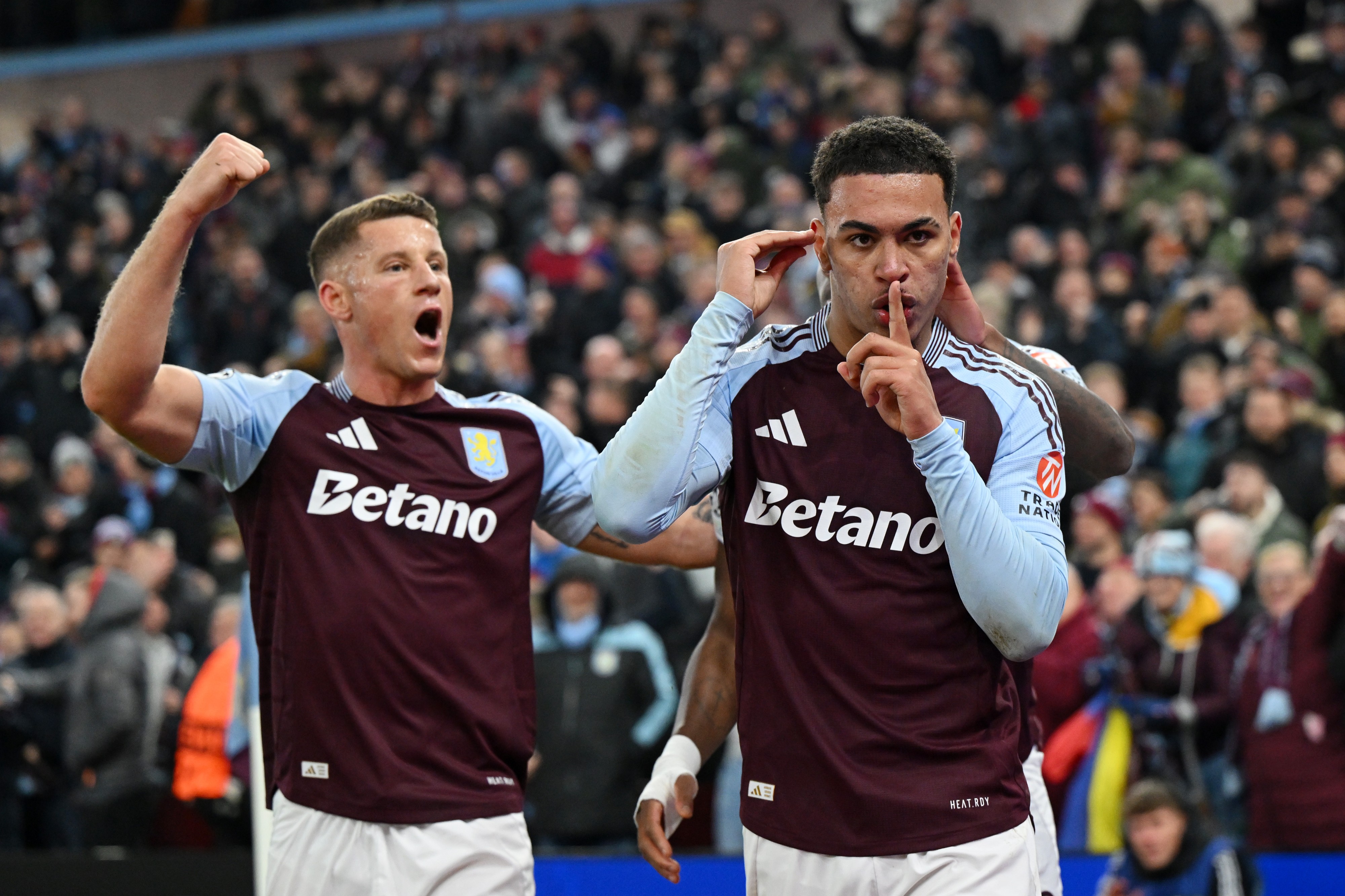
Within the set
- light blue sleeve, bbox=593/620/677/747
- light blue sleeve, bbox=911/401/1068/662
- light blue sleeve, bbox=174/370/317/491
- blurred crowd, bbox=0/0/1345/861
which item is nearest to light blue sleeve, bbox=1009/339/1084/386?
light blue sleeve, bbox=911/401/1068/662

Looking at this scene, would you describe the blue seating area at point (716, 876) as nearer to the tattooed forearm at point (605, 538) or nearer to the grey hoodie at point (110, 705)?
the tattooed forearm at point (605, 538)

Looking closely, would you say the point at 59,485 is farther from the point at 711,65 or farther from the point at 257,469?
the point at 257,469

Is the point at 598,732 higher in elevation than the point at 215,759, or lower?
higher

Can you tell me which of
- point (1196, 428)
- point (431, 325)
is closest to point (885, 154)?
point (431, 325)

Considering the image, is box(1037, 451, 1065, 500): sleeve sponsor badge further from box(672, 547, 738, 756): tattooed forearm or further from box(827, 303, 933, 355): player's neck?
box(672, 547, 738, 756): tattooed forearm

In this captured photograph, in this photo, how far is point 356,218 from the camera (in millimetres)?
4504

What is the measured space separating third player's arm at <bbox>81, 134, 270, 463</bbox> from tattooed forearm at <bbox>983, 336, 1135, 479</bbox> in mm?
1879

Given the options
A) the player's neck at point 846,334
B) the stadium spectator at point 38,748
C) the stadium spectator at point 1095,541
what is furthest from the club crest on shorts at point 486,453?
the stadium spectator at point 38,748

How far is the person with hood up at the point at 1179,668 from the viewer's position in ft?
24.3

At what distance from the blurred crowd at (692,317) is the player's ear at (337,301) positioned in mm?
3966

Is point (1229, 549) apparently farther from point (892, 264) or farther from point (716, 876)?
point (892, 264)

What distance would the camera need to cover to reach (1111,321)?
436 inches

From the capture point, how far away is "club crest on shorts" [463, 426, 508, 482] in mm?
4305

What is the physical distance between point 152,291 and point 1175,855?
15.1ft
